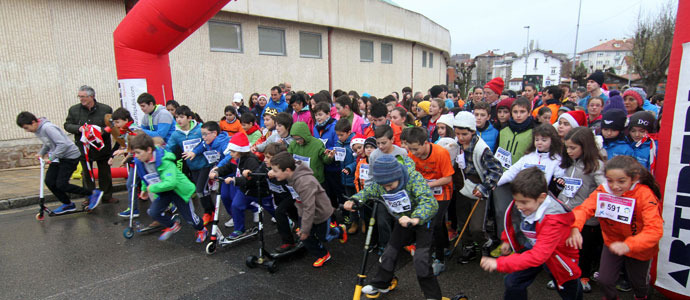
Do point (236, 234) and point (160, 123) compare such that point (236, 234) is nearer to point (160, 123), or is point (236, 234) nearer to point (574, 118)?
point (160, 123)

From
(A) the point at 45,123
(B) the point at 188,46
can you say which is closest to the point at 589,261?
(A) the point at 45,123

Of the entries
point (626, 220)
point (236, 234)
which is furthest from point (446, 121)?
point (236, 234)

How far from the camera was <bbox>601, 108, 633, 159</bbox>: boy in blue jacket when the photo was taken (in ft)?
13.4

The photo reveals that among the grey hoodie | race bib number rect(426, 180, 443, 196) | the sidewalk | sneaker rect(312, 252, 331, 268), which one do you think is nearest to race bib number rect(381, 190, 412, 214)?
race bib number rect(426, 180, 443, 196)

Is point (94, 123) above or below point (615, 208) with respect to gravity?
above

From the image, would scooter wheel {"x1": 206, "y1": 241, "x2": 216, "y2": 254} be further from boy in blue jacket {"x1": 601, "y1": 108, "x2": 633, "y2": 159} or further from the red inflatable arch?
boy in blue jacket {"x1": 601, "y1": 108, "x2": 633, "y2": 159}

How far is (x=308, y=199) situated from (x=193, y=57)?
9142 millimetres

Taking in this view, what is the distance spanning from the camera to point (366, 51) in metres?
18.3

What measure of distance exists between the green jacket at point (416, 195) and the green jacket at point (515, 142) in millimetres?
1715

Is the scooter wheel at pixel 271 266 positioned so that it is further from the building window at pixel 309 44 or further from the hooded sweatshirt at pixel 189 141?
the building window at pixel 309 44

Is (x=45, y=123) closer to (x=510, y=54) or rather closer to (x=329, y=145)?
(x=329, y=145)

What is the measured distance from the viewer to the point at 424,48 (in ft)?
81.1

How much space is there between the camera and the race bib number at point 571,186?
357 centimetres

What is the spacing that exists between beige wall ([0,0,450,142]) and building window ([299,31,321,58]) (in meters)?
0.22
